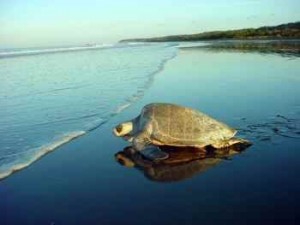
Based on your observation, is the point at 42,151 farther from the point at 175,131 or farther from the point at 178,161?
the point at 178,161

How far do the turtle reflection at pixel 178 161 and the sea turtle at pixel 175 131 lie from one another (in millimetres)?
111

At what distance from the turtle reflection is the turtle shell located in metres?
0.19

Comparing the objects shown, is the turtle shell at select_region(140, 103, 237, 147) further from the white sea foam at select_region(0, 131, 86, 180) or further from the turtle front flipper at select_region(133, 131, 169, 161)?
the white sea foam at select_region(0, 131, 86, 180)

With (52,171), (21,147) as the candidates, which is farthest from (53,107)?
(52,171)

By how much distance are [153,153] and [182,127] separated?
923 millimetres

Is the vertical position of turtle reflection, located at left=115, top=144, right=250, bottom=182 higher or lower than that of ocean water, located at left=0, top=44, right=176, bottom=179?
higher

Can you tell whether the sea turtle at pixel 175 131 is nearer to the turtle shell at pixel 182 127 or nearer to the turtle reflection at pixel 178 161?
the turtle shell at pixel 182 127

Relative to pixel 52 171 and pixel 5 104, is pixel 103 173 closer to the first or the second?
pixel 52 171

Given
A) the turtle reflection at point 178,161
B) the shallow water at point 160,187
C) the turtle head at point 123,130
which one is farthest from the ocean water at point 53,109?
the turtle reflection at point 178,161

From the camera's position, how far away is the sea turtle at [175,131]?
782cm

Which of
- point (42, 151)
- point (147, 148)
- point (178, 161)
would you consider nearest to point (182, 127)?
point (147, 148)

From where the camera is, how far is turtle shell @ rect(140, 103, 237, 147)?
7.84 metres

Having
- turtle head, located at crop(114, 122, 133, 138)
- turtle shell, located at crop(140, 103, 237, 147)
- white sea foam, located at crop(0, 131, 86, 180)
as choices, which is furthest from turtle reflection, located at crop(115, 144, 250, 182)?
white sea foam, located at crop(0, 131, 86, 180)

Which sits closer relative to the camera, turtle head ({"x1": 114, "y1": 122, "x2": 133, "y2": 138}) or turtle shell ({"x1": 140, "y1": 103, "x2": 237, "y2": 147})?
turtle shell ({"x1": 140, "y1": 103, "x2": 237, "y2": 147})
